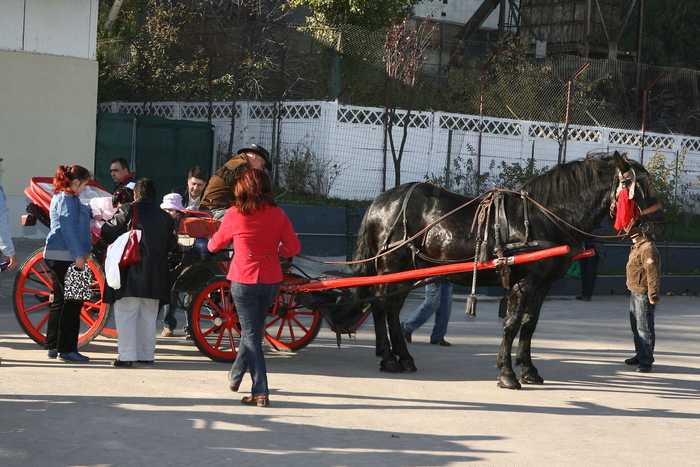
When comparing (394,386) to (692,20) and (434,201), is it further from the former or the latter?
(692,20)

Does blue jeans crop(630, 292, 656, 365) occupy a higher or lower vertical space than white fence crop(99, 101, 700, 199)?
lower

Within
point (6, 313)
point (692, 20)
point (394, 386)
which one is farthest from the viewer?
point (692, 20)

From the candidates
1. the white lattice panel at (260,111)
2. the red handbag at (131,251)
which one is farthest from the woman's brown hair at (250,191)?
the white lattice panel at (260,111)

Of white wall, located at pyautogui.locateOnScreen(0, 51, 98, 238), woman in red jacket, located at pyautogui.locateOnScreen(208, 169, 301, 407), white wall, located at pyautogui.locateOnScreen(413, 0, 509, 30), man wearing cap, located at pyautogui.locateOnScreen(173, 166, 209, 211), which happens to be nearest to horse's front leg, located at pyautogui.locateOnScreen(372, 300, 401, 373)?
woman in red jacket, located at pyautogui.locateOnScreen(208, 169, 301, 407)

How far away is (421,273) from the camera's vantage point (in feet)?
23.5

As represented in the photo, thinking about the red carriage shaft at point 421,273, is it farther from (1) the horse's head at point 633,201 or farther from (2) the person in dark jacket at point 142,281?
(2) the person in dark jacket at point 142,281

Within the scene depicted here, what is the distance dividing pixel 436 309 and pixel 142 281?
3.40 meters

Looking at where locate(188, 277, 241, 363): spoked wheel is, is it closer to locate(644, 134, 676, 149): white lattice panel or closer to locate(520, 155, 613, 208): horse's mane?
locate(520, 155, 613, 208): horse's mane

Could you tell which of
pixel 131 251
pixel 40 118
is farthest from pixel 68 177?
pixel 40 118

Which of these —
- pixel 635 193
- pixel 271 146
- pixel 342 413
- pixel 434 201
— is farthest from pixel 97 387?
pixel 271 146

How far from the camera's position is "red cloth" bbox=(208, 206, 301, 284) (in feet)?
19.3

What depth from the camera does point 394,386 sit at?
694 cm

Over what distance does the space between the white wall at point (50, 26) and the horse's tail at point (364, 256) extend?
967cm

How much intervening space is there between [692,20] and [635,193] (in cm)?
2918
